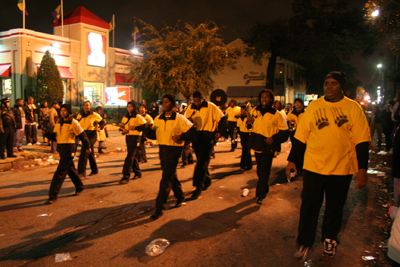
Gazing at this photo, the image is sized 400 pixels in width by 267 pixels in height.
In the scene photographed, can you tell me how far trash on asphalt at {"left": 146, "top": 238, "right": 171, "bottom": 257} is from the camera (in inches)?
156

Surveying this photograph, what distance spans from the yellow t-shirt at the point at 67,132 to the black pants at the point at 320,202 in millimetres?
4702

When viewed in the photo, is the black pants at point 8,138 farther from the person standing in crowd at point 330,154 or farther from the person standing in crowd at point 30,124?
the person standing in crowd at point 330,154

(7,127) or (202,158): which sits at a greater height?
(7,127)

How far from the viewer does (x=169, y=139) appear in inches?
212

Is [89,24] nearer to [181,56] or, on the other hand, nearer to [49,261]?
[181,56]

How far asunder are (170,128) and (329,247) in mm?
2927

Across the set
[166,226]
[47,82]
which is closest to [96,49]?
[47,82]

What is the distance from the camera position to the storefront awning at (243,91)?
140ft

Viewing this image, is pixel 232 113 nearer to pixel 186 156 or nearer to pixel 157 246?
pixel 186 156

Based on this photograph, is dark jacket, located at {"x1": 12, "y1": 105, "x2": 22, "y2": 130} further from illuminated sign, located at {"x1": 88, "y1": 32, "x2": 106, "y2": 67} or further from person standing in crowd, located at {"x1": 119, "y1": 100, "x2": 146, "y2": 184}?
illuminated sign, located at {"x1": 88, "y1": 32, "x2": 106, "y2": 67}

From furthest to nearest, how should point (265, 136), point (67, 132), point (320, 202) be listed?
point (67, 132)
point (265, 136)
point (320, 202)

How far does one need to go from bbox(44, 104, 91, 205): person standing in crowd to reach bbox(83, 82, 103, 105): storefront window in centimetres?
2588

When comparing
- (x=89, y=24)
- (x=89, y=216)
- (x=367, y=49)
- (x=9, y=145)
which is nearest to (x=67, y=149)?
(x=89, y=216)

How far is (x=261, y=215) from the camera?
213 inches
